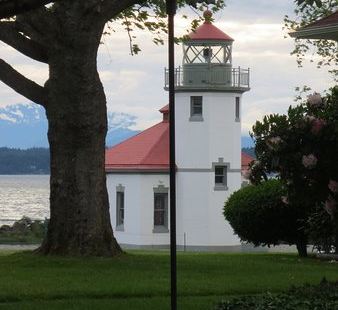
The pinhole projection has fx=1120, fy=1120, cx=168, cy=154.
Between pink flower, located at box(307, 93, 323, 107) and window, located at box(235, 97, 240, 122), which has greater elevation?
window, located at box(235, 97, 240, 122)

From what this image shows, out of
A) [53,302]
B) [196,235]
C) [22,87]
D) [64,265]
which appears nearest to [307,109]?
[53,302]

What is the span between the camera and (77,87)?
1931 centimetres

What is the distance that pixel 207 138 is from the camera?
56.1 m

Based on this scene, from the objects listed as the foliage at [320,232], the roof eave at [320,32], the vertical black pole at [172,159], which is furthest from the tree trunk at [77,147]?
the vertical black pole at [172,159]

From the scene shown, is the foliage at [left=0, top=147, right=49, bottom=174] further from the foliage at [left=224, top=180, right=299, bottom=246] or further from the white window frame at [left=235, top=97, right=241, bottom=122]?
the foliage at [left=224, top=180, right=299, bottom=246]

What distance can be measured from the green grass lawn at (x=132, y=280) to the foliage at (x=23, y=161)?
13877 centimetres

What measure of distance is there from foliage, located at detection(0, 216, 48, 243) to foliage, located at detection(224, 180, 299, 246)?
68.4 feet

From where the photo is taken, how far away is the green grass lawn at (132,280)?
1384cm

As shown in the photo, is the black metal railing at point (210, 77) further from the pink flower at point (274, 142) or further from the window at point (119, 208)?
the pink flower at point (274, 142)

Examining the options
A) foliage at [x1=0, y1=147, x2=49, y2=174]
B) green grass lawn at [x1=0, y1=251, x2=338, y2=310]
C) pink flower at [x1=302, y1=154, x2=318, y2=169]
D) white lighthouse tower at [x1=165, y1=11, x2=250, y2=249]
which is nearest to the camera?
pink flower at [x1=302, y1=154, x2=318, y2=169]

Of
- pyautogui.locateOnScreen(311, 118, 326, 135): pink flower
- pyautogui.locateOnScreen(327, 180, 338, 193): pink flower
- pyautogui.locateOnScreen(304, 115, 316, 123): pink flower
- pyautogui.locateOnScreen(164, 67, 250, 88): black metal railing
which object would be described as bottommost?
pyautogui.locateOnScreen(327, 180, 338, 193): pink flower

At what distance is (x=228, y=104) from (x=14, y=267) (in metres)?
39.4

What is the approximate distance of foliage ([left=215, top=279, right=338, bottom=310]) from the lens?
36.3 ft

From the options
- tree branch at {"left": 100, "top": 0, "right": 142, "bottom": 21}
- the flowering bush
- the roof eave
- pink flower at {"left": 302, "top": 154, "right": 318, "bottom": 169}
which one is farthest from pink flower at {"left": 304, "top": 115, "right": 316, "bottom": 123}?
tree branch at {"left": 100, "top": 0, "right": 142, "bottom": 21}
